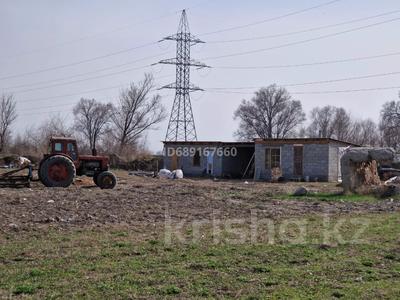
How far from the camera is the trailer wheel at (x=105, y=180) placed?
25797 millimetres

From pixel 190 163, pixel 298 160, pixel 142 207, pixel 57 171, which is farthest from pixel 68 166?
pixel 190 163

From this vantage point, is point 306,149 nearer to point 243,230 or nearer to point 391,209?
point 391,209

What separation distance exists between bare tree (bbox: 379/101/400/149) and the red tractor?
2197 inches

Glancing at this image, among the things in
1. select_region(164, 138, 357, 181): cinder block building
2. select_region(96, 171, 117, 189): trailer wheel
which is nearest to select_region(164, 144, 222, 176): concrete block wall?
select_region(164, 138, 357, 181): cinder block building

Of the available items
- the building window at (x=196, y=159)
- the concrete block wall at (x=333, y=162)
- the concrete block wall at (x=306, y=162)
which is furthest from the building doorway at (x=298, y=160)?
the building window at (x=196, y=159)

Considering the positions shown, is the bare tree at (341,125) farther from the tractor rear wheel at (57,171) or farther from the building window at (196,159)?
the tractor rear wheel at (57,171)

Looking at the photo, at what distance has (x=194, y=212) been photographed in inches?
648

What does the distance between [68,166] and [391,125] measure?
201ft

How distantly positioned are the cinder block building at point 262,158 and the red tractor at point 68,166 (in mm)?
17927

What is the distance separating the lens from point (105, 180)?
84.8 ft

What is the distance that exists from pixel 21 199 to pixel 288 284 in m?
12.4

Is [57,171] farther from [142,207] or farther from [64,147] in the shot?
[142,207]

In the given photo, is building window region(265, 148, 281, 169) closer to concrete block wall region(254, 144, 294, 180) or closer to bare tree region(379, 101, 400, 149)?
concrete block wall region(254, 144, 294, 180)

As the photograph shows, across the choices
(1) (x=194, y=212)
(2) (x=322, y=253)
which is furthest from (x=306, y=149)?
(2) (x=322, y=253)
